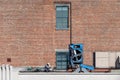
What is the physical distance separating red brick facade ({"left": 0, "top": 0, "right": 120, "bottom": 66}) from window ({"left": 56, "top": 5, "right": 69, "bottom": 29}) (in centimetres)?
37

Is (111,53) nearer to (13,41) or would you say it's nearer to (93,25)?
(93,25)

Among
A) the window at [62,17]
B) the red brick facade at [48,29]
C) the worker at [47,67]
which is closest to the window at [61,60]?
the red brick facade at [48,29]

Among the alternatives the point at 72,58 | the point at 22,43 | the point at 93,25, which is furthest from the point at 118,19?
the point at 22,43

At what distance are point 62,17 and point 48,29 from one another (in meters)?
1.56

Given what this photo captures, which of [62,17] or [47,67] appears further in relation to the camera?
[62,17]

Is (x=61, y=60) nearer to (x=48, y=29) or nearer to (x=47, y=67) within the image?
(x=48, y=29)

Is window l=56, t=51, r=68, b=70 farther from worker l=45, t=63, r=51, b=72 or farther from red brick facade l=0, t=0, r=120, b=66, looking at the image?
worker l=45, t=63, r=51, b=72

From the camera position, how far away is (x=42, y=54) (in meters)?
39.0

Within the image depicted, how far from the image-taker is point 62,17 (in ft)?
130

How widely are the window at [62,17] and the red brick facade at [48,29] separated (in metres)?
0.37

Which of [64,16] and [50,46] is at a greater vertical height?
[64,16]

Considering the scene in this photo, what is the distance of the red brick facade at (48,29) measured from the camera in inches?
1534

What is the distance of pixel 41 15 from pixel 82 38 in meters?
3.78

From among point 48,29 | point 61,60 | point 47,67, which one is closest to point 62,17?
point 48,29
